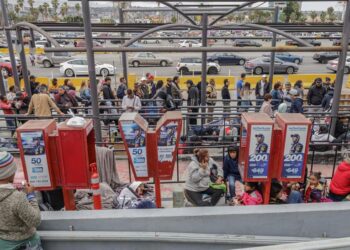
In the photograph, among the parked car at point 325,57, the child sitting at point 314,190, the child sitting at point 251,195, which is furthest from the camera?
the parked car at point 325,57

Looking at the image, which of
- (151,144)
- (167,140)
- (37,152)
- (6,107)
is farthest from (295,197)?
(6,107)

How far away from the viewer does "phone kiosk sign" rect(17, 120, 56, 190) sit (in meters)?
4.04

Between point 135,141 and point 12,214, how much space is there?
72.4 inches

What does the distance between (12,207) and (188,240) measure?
190 cm

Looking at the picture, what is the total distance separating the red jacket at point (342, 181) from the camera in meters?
4.76

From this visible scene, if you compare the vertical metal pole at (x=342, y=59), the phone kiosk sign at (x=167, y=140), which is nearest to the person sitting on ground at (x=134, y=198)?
the phone kiosk sign at (x=167, y=140)

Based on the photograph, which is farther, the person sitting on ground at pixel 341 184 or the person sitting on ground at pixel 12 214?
the person sitting on ground at pixel 341 184

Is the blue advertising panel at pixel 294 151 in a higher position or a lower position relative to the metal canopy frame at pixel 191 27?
lower

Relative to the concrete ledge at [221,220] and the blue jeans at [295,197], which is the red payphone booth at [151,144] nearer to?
the concrete ledge at [221,220]

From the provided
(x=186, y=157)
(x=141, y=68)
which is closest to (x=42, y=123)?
(x=186, y=157)

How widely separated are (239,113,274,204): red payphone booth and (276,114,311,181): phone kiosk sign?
17 centimetres

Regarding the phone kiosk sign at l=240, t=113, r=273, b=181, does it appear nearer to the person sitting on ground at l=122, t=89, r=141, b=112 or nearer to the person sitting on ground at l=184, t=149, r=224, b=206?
the person sitting on ground at l=184, t=149, r=224, b=206

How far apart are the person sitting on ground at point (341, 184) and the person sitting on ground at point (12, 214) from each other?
13.4ft

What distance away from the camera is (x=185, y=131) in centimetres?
880
